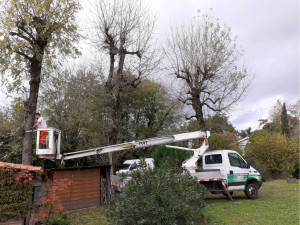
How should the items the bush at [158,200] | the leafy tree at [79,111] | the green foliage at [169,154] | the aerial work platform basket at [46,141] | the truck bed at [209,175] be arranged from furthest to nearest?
the leafy tree at [79,111] → the green foliage at [169,154] → the truck bed at [209,175] → the aerial work platform basket at [46,141] → the bush at [158,200]

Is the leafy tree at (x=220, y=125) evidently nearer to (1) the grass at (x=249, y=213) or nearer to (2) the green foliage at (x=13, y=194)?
(1) the grass at (x=249, y=213)

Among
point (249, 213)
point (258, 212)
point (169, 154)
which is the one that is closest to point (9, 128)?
point (169, 154)

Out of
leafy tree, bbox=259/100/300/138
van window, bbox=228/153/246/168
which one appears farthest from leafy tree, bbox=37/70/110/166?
leafy tree, bbox=259/100/300/138

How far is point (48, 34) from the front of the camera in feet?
34.0

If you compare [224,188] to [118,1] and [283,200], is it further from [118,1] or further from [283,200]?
[118,1]

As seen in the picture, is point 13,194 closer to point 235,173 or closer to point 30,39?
point 30,39

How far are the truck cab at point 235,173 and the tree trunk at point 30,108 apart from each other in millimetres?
7796

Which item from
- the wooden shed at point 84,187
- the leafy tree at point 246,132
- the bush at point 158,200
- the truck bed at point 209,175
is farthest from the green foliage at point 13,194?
the leafy tree at point 246,132

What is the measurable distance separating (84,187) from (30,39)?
725cm

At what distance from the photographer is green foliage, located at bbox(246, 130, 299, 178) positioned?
846 inches

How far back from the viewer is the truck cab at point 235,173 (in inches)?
468

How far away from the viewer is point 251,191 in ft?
40.1

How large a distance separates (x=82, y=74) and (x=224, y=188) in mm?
14297

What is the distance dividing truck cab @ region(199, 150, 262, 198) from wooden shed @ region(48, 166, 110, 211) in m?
5.34
